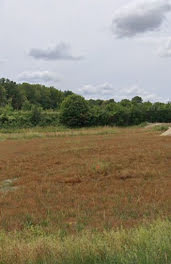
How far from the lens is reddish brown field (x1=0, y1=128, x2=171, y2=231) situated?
7.81 metres

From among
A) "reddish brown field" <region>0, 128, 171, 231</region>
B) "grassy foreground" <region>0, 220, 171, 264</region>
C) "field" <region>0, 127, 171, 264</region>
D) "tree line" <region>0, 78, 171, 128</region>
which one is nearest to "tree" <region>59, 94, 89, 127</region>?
"tree line" <region>0, 78, 171, 128</region>

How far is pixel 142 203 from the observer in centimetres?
907

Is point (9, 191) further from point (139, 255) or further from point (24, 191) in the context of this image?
point (139, 255)

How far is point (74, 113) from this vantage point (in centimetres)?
5444

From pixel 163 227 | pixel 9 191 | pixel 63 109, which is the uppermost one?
pixel 63 109

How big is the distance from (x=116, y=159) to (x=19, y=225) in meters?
10.2

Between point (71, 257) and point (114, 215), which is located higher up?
point (71, 257)

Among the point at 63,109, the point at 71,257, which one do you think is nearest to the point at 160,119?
the point at 63,109

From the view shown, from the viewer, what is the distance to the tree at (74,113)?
54531 mm

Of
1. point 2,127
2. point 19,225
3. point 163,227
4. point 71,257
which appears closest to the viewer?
point 71,257

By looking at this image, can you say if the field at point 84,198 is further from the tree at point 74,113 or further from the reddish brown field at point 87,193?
the tree at point 74,113

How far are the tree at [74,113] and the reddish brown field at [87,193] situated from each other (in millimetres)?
36711

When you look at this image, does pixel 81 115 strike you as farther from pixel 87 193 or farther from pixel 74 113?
pixel 87 193

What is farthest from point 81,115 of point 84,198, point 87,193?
point 84,198
